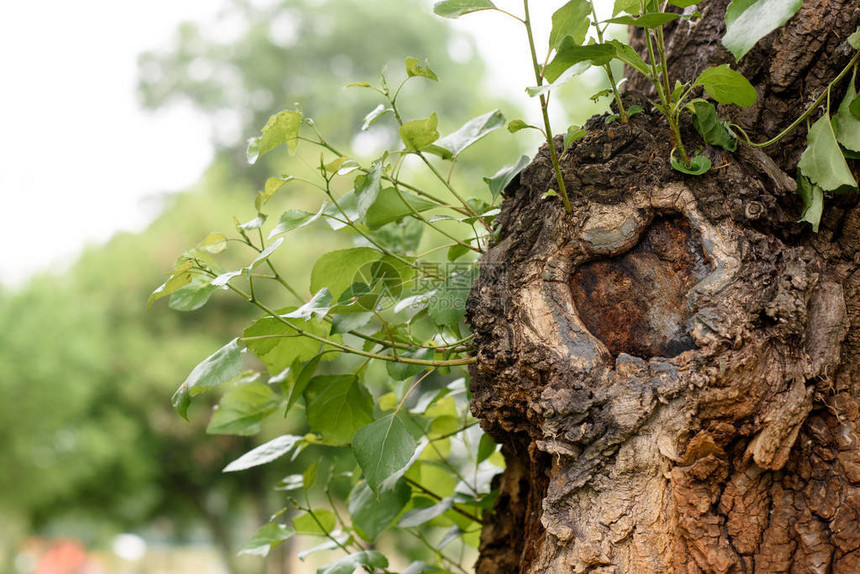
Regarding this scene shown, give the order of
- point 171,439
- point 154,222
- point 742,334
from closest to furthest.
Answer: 1. point 742,334
2. point 171,439
3. point 154,222

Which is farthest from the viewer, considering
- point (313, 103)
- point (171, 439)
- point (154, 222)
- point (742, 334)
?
point (313, 103)

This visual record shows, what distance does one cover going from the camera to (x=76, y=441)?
6215 mm

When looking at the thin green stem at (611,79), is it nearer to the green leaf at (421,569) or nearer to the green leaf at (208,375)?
the green leaf at (208,375)

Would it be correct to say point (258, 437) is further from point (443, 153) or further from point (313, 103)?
point (443, 153)

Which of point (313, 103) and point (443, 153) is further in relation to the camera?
point (313, 103)

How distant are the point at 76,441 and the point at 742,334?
679 cm

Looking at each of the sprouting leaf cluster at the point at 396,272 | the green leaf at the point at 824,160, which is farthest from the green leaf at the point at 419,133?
the green leaf at the point at 824,160

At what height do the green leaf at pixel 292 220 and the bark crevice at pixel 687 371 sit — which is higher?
the green leaf at pixel 292 220

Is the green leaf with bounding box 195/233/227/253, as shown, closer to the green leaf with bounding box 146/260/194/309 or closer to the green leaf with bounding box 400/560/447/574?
the green leaf with bounding box 146/260/194/309

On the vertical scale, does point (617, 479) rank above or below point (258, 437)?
above

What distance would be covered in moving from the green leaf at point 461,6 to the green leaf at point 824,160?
303mm

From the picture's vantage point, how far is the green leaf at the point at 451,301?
70cm

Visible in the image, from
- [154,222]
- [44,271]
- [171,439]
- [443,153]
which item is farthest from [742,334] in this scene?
[154,222]

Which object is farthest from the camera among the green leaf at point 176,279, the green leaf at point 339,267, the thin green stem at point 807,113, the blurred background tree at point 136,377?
the blurred background tree at point 136,377
